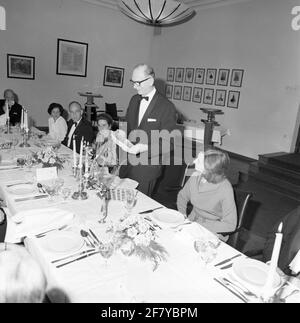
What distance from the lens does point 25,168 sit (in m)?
2.92

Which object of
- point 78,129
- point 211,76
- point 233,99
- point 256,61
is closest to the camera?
point 78,129

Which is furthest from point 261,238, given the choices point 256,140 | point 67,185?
point 256,140

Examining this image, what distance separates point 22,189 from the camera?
2377 mm

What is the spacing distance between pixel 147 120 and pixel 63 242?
1598 mm

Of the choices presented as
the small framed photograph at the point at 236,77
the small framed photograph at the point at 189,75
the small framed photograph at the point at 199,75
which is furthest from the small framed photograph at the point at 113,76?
the small framed photograph at the point at 236,77

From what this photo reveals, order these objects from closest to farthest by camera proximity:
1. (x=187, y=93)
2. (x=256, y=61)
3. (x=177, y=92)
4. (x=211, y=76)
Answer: (x=256, y=61), (x=211, y=76), (x=187, y=93), (x=177, y=92)

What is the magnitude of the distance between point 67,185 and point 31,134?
2.18 metres

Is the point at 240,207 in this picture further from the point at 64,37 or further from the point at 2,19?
the point at 64,37

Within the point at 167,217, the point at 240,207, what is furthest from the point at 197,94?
the point at 167,217

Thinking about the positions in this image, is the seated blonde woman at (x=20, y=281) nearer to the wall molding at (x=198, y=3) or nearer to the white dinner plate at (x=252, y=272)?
the white dinner plate at (x=252, y=272)

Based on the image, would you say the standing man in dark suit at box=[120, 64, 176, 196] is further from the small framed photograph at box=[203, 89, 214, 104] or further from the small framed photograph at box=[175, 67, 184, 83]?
the small framed photograph at box=[175, 67, 184, 83]

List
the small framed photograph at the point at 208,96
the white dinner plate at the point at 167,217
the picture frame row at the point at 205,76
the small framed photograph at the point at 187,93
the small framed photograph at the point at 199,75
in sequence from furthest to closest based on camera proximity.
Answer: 1. the small framed photograph at the point at 187,93
2. the small framed photograph at the point at 199,75
3. the small framed photograph at the point at 208,96
4. the picture frame row at the point at 205,76
5. the white dinner plate at the point at 167,217

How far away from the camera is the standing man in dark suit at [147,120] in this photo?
2.85m

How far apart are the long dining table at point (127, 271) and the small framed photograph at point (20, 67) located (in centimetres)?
678
